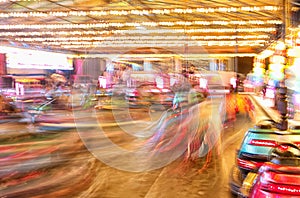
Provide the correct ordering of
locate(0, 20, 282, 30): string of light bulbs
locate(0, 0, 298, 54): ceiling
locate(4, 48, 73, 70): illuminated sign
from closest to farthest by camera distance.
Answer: locate(0, 0, 298, 54): ceiling < locate(0, 20, 282, 30): string of light bulbs < locate(4, 48, 73, 70): illuminated sign

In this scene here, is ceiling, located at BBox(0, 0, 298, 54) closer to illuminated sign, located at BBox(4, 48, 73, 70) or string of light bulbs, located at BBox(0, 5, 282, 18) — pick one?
string of light bulbs, located at BBox(0, 5, 282, 18)

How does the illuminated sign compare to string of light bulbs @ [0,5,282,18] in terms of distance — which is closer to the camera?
string of light bulbs @ [0,5,282,18]

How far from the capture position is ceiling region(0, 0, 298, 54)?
1508cm

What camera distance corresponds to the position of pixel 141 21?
733 inches

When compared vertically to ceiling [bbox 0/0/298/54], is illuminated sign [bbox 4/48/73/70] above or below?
below

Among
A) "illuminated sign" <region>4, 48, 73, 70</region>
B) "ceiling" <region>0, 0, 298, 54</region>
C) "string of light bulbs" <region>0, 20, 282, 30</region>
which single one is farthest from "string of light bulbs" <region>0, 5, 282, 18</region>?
"illuminated sign" <region>4, 48, 73, 70</region>

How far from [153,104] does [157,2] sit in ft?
15.6

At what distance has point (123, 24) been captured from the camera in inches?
758

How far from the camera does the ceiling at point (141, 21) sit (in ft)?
49.5

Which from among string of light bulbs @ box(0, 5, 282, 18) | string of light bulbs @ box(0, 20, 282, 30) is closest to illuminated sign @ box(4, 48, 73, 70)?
string of light bulbs @ box(0, 20, 282, 30)

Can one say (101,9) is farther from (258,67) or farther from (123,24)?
(258,67)

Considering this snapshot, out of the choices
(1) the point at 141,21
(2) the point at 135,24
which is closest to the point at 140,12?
(1) the point at 141,21

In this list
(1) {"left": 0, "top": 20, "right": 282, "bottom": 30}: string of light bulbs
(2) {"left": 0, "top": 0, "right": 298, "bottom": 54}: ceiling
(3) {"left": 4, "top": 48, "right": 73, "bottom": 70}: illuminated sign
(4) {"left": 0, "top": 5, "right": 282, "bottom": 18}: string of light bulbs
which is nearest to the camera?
(2) {"left": 0, "top": 0, "right": 298, "bottom": 54}: ceiling

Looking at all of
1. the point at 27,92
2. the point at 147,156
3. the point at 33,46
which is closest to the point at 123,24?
the point at 27,92
